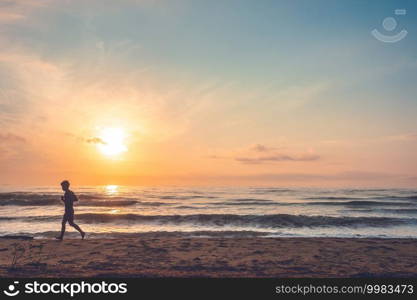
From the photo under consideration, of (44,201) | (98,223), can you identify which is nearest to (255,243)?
(98,223)

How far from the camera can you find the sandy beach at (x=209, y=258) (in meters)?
8.33

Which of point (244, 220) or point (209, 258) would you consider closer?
point (209, 258)

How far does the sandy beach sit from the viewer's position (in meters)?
8.33

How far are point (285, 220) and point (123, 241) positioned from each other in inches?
611

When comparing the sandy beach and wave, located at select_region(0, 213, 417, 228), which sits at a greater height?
the sandy beach

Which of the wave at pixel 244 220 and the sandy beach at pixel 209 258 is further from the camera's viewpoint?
the wave at pixel 244 220

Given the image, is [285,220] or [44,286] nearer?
[44,286]

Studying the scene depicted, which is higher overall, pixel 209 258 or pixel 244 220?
pixel 209 258

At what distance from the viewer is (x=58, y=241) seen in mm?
13023

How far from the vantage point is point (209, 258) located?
10.1 m

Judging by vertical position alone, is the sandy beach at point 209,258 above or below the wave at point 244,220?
above

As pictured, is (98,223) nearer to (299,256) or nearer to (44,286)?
(299,256)

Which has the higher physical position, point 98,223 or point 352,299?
point 352,299

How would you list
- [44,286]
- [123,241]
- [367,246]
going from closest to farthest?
[44,286], [367,246], [123,241]
